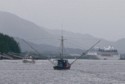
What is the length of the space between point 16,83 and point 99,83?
38.2 feet

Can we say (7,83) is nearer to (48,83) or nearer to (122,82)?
(48,83)

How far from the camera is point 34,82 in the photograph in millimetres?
91625

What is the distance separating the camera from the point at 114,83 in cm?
8994

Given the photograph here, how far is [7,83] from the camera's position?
88125 mm

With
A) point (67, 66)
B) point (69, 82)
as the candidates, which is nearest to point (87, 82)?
point (69, 82)

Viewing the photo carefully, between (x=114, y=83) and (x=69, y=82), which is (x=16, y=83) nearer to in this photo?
(x=69, y=82)

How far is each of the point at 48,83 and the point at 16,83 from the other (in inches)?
176

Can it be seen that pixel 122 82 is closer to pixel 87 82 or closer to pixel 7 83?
pixel 87 82

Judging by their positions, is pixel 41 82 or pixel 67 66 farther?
pixel 67 66

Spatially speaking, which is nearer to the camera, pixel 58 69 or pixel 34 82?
pixel 34 82

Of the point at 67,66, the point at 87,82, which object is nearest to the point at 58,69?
the point at 67,66

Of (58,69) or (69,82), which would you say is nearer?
(69,82)

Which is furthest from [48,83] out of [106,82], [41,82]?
[106,82]

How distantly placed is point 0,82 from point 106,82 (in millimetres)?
15267
